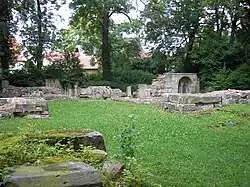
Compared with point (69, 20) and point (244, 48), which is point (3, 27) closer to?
point (69, 20)

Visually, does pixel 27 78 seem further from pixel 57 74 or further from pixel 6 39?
pixel 6 39

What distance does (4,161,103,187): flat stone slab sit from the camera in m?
3.10

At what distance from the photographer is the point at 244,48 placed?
2856 cm

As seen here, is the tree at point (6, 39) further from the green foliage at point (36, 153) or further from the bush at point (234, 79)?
the green foliage at point (36, 153)

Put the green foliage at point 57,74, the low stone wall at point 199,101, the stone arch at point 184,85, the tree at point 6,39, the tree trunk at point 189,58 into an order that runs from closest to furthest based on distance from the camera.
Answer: the low stone wall at point 199,101
the tree at point 6,39
the green foliage at point 57,74
the stone arch at point 184,85
the tree trunk at point 189,58

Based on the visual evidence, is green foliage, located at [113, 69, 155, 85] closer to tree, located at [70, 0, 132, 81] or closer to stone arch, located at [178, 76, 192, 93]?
tree, located at [70, 0, 132, 81]

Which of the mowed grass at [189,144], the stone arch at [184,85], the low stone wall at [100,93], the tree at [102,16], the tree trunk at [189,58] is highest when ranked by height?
the tree at [102,16]

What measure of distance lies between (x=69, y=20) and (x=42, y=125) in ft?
85.8

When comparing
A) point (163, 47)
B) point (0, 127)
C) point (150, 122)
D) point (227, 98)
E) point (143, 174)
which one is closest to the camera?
point (143, 174)

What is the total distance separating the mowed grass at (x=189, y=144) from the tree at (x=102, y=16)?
19.1 m

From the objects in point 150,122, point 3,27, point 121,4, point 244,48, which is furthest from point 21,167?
point 121,4

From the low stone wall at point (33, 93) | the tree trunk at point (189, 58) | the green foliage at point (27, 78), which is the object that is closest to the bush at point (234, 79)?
the tree trunk at point (189, 58)

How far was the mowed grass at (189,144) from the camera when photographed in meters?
6.29

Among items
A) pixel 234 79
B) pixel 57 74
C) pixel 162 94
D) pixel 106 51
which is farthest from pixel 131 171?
pixel 106 51
